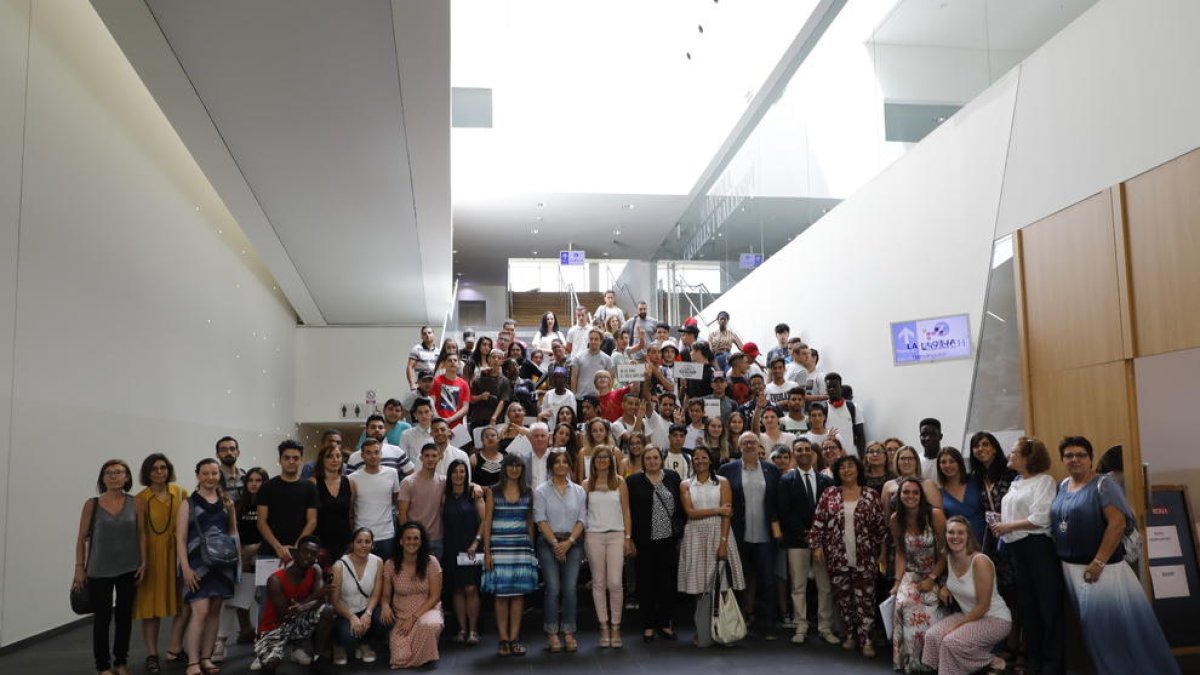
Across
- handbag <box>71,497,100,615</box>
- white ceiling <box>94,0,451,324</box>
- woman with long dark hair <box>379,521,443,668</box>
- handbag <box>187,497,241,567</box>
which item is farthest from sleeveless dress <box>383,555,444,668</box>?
white ceiling <box>94,0,451,324</box>

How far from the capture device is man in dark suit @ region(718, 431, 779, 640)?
668 centimetres

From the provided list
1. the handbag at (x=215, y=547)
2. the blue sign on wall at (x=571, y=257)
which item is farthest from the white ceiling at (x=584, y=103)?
the handbag at (x=215, y=547)

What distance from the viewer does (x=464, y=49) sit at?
670 inches

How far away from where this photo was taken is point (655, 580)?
6.56 meters

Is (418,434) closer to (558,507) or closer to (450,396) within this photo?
(450,396)

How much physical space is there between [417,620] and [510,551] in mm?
784

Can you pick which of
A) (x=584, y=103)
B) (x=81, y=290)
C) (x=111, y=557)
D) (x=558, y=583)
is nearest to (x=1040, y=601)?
(x=558, y=583)

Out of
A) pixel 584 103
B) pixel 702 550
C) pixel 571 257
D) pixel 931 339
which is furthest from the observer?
pixel 571 257

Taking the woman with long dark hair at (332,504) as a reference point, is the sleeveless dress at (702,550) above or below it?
below

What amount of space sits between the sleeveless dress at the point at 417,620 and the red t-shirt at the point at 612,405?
2.80 metres

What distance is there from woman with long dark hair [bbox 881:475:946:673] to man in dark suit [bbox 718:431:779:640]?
3.29ft

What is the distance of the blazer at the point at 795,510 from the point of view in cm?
662

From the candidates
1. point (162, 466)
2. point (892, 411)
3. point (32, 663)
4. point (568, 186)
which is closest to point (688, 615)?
point (892, 411)

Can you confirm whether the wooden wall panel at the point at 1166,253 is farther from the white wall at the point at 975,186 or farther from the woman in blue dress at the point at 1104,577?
the woman in blue dress at the point at 1104,577
